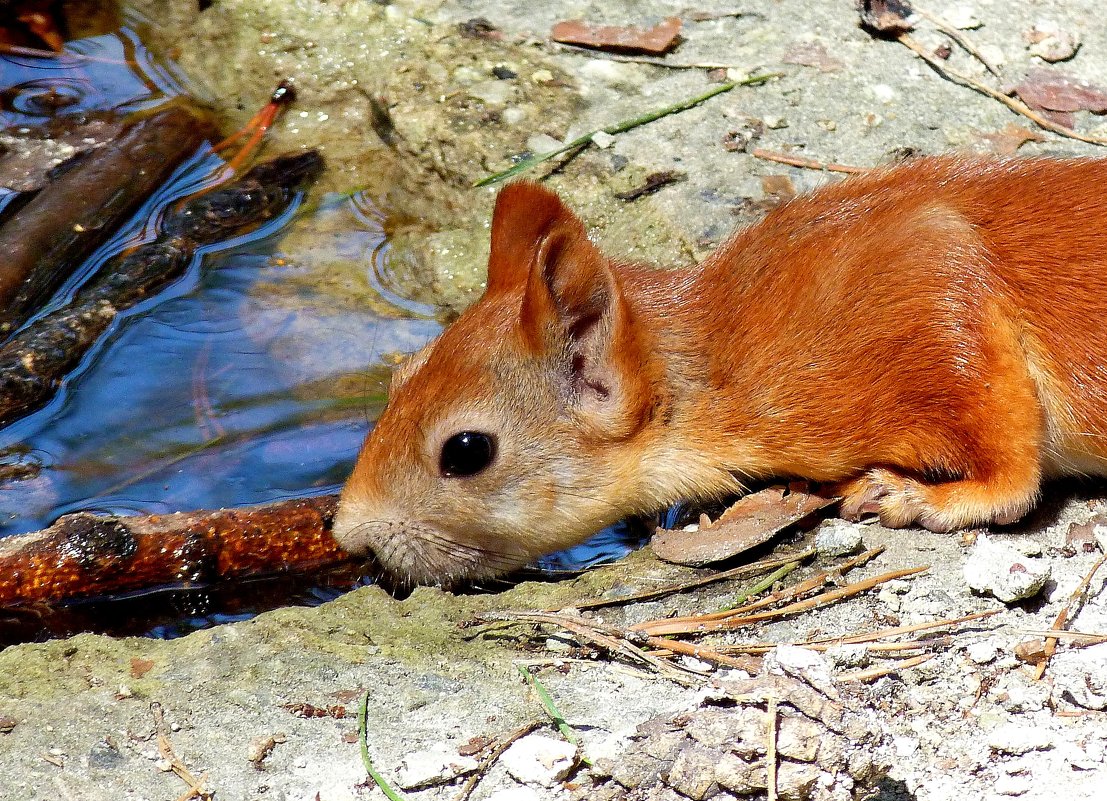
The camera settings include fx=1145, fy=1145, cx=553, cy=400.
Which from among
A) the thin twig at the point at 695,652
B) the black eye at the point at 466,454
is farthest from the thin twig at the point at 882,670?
the black eye at the point at 466,454

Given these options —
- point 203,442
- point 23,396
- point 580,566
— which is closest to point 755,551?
point 580,566

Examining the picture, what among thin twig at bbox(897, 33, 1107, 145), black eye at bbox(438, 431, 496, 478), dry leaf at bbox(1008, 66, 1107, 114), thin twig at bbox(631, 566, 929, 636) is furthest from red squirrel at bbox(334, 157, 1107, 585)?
dry leaf at bbox(1008, 66, 1107, 114)

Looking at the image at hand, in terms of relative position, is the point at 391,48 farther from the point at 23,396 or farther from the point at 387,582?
the point at 387,582

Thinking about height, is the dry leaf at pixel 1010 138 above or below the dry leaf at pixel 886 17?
below

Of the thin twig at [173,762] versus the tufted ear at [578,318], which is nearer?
the thin twig at [173,762]

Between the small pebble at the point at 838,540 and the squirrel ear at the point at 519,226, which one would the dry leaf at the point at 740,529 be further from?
the squirrel ear at the point at 519,226

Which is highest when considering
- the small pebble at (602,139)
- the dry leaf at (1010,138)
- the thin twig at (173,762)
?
the thin twig at (173,762)

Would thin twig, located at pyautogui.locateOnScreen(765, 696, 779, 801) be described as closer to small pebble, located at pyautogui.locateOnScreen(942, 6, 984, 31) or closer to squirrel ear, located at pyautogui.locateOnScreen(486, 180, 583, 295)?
squirrel ear, located at pyautogui.locateOnScreen(486, 180, 583, 295)
